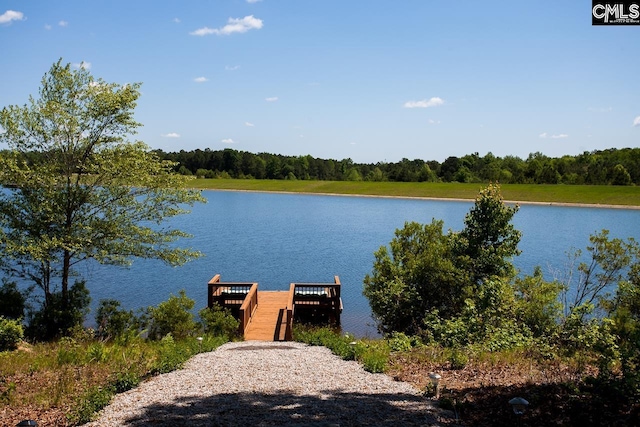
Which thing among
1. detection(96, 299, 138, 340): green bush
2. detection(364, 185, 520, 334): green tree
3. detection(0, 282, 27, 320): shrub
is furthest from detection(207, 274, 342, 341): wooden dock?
detection(0, 282, 27, 320): shrub

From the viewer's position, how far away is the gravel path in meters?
6.27

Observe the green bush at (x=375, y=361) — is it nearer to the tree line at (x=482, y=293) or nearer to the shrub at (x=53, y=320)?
the tree line at (x=482, y=293)

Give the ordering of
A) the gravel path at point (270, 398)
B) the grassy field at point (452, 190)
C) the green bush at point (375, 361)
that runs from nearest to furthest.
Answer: the gravel path at point (270, 398) → the green bush at point (375, 361) → the grassy field at point (452, 190)

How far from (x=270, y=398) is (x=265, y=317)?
468 inches

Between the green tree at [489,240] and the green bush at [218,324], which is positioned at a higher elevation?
the green tree at [489,240]

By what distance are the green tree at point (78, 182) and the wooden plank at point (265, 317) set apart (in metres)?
3.92

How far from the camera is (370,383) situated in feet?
26.7

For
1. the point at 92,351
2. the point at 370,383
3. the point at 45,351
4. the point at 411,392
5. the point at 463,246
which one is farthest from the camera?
the point at 463,246

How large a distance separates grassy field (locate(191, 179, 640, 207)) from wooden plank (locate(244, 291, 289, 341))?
52.5 m

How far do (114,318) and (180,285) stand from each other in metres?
10.5

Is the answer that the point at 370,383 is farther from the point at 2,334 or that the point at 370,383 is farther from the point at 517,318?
the point at 2,334

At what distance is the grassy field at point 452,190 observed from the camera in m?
78.7

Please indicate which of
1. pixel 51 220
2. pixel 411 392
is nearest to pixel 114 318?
pixel 51 220

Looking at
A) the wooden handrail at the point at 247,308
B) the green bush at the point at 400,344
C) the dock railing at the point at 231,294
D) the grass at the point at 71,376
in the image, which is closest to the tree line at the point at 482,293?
Answer: the green bush at the point at 400,344
